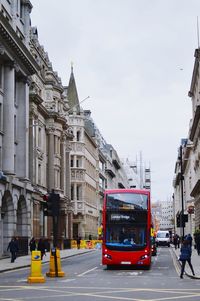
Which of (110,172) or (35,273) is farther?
(110,172)

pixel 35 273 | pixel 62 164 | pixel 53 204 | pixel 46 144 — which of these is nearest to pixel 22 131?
pixel 46 144

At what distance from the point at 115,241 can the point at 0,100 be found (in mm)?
19611

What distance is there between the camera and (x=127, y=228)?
32.0 meters

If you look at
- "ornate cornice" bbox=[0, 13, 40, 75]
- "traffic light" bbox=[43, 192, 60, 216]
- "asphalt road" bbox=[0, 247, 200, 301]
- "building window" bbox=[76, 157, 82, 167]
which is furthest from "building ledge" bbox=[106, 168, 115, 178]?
"asphalt road" bbox=[0, 247, 200, 301]

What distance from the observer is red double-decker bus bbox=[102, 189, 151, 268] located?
31625mm

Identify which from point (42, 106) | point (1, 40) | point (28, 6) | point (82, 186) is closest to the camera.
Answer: point (1, 40)

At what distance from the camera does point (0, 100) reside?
47.7m

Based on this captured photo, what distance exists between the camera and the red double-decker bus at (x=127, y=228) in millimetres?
31625

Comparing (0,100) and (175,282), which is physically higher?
(0,100)

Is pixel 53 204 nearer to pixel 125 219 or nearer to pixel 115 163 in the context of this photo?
pixel 125 219

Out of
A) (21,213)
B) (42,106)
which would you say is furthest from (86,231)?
(21,213)

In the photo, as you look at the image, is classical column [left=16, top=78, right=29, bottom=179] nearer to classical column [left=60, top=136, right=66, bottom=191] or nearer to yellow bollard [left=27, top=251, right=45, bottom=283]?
classical column [left=60, top=136, right=66, bottom=191]

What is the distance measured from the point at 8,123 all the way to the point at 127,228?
62.3 feet

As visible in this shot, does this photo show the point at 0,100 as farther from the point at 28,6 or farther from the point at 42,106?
the point at 42,106
